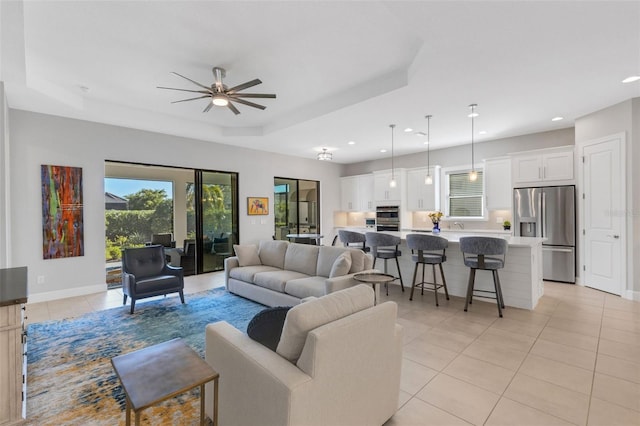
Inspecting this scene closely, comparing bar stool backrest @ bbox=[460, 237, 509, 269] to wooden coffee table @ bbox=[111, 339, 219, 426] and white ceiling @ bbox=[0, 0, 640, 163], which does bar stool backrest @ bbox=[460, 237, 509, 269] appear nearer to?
white ceiling @ bbox=[0, 0, 640, 163]

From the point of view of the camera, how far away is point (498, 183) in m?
6.54

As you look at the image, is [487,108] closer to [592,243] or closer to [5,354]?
[592,243]

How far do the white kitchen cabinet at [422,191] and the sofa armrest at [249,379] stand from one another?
22.4 feet

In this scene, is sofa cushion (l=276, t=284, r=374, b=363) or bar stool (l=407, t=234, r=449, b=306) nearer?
sofa cushion (l=276, t=284, r=374, b=363)

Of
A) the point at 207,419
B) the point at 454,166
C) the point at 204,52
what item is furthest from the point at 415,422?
the point at 454,166

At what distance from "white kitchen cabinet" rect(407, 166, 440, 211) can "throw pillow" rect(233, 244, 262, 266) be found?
4717 mm

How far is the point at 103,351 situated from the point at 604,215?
7.20 meters

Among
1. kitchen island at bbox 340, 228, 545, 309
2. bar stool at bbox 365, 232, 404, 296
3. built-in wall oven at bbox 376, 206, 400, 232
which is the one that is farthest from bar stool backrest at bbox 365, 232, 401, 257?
built-in wall oven at bbox 376, 206, 400, 232

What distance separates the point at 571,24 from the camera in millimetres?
2541

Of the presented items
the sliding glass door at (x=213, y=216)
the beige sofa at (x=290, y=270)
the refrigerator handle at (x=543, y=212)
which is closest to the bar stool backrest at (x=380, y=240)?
the beige sofa at (x=290, y=270)

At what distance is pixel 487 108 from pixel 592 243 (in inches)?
118

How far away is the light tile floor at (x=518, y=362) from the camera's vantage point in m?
2.00

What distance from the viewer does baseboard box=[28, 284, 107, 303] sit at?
4.65m

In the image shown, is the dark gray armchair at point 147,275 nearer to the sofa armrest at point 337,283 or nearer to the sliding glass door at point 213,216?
the sliding glass door at point 213,216
